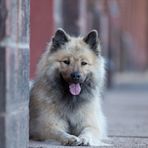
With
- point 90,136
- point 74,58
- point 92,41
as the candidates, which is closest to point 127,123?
point 92,41

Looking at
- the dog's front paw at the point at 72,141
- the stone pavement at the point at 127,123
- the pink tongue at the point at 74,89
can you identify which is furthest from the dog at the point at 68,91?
the stone pavement at the point at 127,123

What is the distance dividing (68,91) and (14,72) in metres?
1.93

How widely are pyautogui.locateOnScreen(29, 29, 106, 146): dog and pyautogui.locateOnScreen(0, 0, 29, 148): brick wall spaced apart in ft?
3.61

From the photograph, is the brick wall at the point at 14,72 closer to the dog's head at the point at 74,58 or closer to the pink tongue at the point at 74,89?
the dog's head at the point at 74,58

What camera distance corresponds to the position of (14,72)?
244 inches

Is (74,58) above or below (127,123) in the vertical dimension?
above

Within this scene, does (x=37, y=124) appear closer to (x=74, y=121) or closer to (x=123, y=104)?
(x=74, y=121)

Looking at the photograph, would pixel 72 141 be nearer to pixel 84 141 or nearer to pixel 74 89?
pixel 84 141

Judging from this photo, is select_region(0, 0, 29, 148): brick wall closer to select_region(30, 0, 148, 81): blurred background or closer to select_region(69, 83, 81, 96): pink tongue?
select_region(69, 83, 81, 96): pink tongue

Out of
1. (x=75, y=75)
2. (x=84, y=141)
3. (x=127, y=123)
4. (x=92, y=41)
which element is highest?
(x=92, y=41)

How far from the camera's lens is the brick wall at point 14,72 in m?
5.96

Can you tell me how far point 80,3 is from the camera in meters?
17.2

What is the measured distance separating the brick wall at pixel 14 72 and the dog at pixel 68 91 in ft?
3.61

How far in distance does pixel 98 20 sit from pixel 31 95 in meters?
13.3
